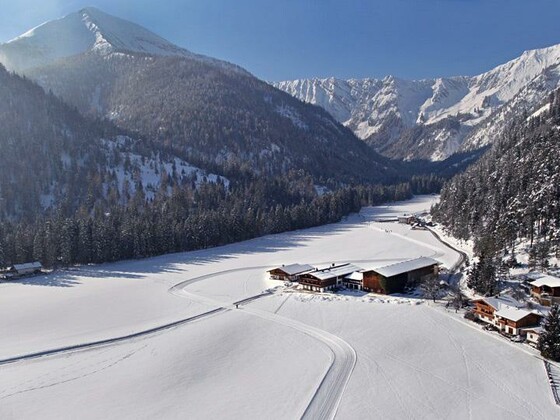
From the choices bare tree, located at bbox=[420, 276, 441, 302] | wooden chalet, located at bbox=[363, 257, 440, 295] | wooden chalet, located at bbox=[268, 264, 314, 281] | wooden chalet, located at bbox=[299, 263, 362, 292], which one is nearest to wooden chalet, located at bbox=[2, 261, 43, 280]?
wooden chalet, located at bbox=[268, 264, 314, 281]

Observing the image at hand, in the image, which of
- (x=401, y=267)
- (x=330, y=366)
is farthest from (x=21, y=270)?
(x=330, y=366)

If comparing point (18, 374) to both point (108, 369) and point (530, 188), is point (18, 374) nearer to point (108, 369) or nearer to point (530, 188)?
point (108, 369)

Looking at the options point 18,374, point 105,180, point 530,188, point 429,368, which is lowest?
point 429,368

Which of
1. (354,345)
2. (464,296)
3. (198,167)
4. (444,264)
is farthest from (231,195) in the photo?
(354,345)

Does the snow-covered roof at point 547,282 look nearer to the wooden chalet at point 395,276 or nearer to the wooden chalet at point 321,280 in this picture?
the wooden chalet at point 395,276

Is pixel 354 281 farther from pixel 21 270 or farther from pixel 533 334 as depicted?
pixel 21 270

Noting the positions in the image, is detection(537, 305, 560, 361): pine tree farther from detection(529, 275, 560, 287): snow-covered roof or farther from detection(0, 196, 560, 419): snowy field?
detection(529, 275, 560, 287): snow-covered roof
